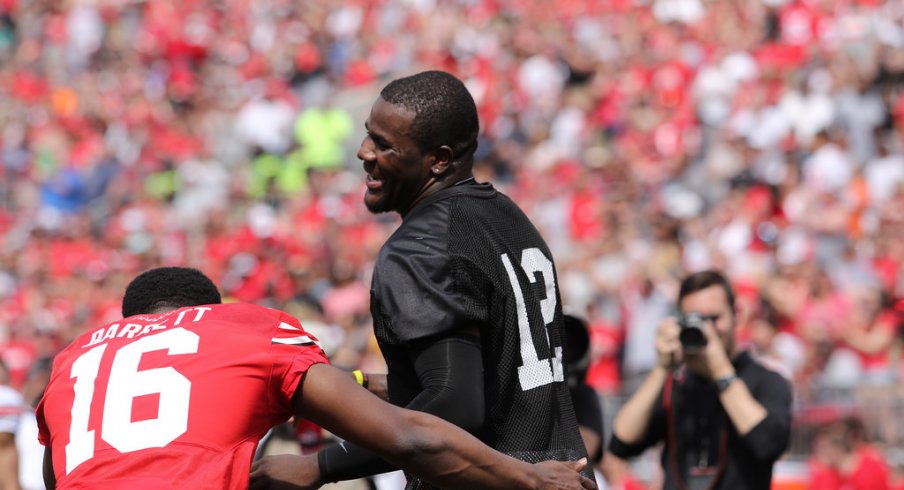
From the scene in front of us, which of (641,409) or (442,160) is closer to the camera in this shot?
(442,160)

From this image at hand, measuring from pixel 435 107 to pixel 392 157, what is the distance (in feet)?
0.58

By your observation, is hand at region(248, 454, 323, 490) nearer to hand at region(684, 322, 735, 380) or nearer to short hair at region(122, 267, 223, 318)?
short hair at region(122, 267, 223, 318)

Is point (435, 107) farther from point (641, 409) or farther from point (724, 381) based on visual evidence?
point (641, 409)

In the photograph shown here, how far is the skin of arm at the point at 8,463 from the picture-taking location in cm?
545

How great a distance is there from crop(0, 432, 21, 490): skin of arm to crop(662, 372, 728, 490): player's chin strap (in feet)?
8.73

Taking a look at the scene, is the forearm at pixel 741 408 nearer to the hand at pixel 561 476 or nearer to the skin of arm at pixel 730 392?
the skin of arm at pixel 730 392

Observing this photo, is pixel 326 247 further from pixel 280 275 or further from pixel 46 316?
pixel 46 316

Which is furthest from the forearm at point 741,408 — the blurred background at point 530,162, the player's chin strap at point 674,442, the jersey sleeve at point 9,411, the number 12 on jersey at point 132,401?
the jersey sleeve at point 9,411

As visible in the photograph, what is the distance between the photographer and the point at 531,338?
359 centimetres

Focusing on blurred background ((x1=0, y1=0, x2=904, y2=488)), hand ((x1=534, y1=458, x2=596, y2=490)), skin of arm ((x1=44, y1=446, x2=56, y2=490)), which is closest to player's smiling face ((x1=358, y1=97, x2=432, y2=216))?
hand ((x1=534, y1=458, x2=596, y2=490))

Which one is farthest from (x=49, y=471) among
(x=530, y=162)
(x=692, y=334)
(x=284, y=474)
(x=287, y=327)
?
(x=530, y=162)

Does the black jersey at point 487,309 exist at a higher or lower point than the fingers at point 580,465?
higher

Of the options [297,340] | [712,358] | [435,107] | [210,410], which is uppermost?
[435,107]

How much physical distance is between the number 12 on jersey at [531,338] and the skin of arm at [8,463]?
276 centimetres
